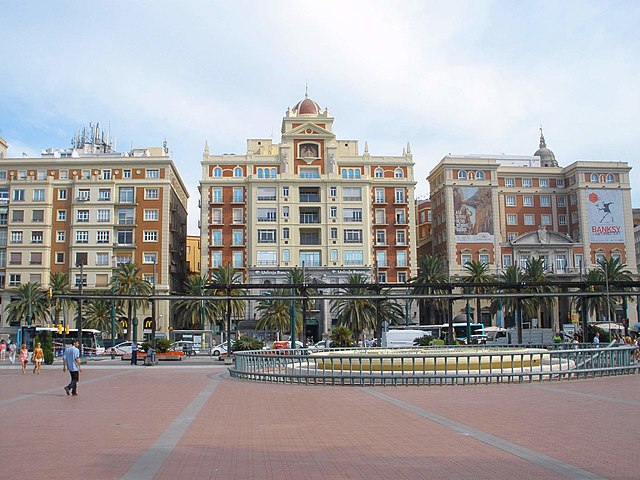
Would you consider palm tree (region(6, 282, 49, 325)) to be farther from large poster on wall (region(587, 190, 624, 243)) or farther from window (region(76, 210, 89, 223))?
large poster on wall (region(587, 190, 624, 243))

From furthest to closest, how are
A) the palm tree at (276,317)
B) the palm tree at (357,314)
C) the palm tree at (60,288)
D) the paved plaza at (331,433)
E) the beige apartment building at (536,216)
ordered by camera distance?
the beige apartment building at (536,216), the palm tree at (276,317), the palm tree at (60,288), the palm tree at (357,314), the paved plaza at (331,433)

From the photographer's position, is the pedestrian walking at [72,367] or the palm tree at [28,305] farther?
the palm tree at [28,305]

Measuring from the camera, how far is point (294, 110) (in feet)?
268

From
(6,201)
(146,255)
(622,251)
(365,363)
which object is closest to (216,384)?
(365,363)

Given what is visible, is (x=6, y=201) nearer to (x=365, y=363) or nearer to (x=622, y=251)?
(x=365, y=363)

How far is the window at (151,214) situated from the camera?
74.8 metres

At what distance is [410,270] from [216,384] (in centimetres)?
5620

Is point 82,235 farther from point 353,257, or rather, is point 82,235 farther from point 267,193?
point 353,257

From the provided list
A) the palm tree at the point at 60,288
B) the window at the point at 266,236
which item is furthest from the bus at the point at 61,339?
the window at the point at 266,236

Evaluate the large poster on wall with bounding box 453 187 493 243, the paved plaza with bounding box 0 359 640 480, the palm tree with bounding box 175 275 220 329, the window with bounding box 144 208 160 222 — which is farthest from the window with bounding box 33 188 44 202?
the paved plaza with bounding box 0 359 640 480

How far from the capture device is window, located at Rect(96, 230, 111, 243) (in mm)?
73312

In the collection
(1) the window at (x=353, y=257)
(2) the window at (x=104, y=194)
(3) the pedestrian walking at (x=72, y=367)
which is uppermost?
(2) the window at (x=104, y=194)

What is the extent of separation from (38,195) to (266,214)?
24.8 metres

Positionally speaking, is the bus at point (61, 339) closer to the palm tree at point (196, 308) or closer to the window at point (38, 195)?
the palm tree at point (196, 308)
